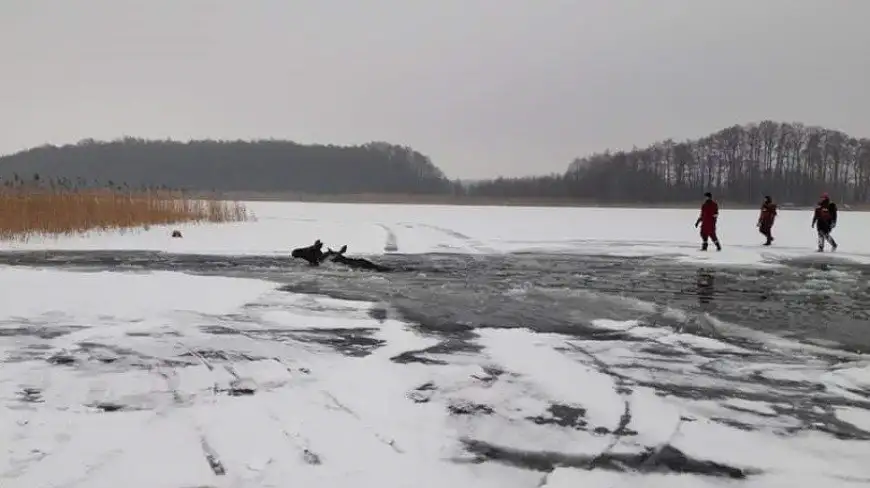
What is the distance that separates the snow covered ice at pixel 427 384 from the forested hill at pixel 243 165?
128 meters

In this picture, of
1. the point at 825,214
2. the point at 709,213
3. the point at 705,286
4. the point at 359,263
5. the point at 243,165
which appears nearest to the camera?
the point at 705,286

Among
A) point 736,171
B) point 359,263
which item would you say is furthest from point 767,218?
point 736,171

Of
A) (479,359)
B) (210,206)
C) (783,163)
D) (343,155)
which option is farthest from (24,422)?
(343,155)

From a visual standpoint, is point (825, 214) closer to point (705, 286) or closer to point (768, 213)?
point (768, 213)

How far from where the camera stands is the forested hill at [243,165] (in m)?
143

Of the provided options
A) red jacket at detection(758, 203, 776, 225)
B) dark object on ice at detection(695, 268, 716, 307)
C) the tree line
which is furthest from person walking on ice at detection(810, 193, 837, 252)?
the tree line

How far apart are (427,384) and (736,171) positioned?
368 feet

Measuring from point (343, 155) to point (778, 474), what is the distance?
504ft

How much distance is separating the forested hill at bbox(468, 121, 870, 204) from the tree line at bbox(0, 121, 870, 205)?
0.16 m

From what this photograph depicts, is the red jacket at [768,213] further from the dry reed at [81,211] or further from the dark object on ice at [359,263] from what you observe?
the dry reed at [81,211]

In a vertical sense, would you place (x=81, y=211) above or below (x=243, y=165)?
below

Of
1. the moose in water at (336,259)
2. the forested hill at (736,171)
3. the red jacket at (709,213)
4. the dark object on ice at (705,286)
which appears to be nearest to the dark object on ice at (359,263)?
the moose in water at (336,259)

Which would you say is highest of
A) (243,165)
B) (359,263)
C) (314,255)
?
(243,165)

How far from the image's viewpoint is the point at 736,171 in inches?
4131
